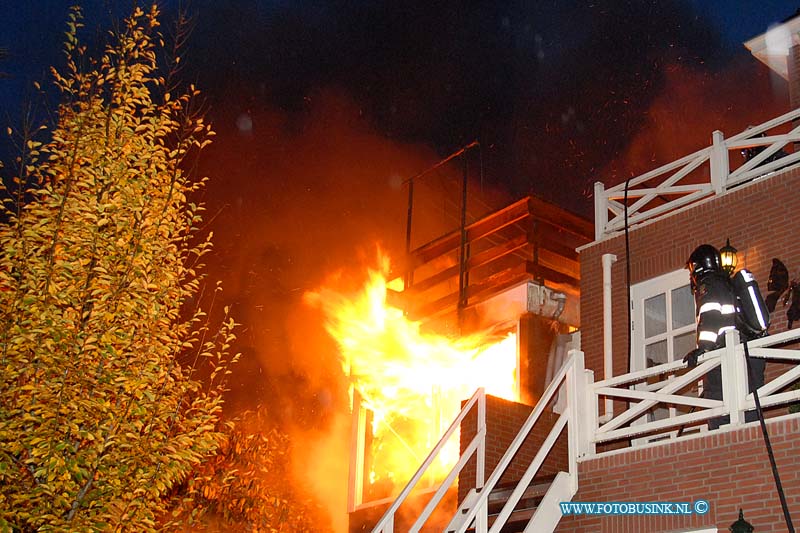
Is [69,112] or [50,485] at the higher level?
[69,112]

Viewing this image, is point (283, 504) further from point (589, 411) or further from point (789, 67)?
point (789, 67)

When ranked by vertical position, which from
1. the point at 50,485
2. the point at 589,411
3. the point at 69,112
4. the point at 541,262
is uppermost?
the point at 541,262

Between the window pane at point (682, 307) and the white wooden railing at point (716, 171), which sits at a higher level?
the white wooden railing at point (716, 171)

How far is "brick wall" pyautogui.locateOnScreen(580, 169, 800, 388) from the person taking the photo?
981 centimetres

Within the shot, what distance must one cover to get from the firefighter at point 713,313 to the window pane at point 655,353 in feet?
6.52

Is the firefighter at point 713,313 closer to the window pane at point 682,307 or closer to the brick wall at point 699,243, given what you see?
the brick wall at point 699,243

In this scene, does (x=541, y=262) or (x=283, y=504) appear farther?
(x=283, y=504)

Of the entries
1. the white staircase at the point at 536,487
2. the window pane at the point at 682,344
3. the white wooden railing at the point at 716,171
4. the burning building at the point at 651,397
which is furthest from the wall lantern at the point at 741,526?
the white wooden railing at the point at 716,171

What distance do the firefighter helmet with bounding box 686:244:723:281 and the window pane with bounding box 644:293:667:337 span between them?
7.01 feet

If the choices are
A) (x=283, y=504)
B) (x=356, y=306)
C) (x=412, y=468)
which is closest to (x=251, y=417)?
(x=283, y=504)

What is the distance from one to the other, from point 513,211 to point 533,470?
724cm

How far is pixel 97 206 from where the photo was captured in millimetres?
8914

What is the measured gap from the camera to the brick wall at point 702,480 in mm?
7344

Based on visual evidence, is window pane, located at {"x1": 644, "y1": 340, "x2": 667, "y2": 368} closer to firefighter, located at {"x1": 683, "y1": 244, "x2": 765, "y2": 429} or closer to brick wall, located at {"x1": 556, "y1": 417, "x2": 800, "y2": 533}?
firefighter, located at {"x1": 683, "y1": 244, "x2": 765, "y2": 429}
